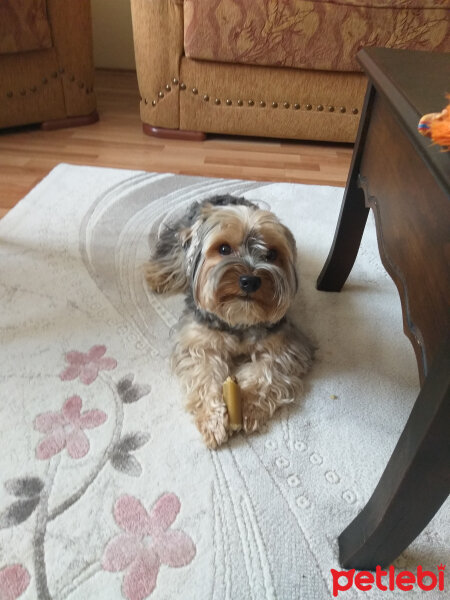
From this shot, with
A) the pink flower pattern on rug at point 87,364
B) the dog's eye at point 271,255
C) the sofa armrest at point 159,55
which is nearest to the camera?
the dog's eye at point 271,255

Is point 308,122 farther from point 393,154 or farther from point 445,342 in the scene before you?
point 445,342

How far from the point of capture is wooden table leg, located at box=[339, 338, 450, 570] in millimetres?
727

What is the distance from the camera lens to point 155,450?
1.23 m

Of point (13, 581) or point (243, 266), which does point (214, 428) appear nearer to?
point (243, 266)

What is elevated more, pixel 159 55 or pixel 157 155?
pixel 159 55

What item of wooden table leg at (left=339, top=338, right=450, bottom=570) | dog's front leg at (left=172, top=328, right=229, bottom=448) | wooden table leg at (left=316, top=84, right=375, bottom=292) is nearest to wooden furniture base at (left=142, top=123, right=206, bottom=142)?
wooden table leg at (left=316, top=84, right=375, bottom=292)

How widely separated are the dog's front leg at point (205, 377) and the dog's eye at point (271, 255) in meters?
0.30

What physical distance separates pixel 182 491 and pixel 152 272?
0.93 m

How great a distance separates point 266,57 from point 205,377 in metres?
2.09

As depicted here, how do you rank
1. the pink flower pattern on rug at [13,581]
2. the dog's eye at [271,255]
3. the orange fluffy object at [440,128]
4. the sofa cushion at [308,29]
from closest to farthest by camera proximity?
the orange fluffy object at [440,128] < the pink flower pattern on rug at [13,581] < the dog's eye at [271,255] < the sofa cushion at [308,29]

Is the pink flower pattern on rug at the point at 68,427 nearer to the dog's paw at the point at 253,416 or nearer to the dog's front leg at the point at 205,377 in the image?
the dog's front leg at the point at 205,377

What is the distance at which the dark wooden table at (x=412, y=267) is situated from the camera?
757 millimetres

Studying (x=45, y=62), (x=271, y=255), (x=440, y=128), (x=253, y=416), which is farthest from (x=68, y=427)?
(x=45, y=62)

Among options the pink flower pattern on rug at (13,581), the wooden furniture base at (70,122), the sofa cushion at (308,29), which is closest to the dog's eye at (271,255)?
the pink flower pattern on rug at (13,581)
